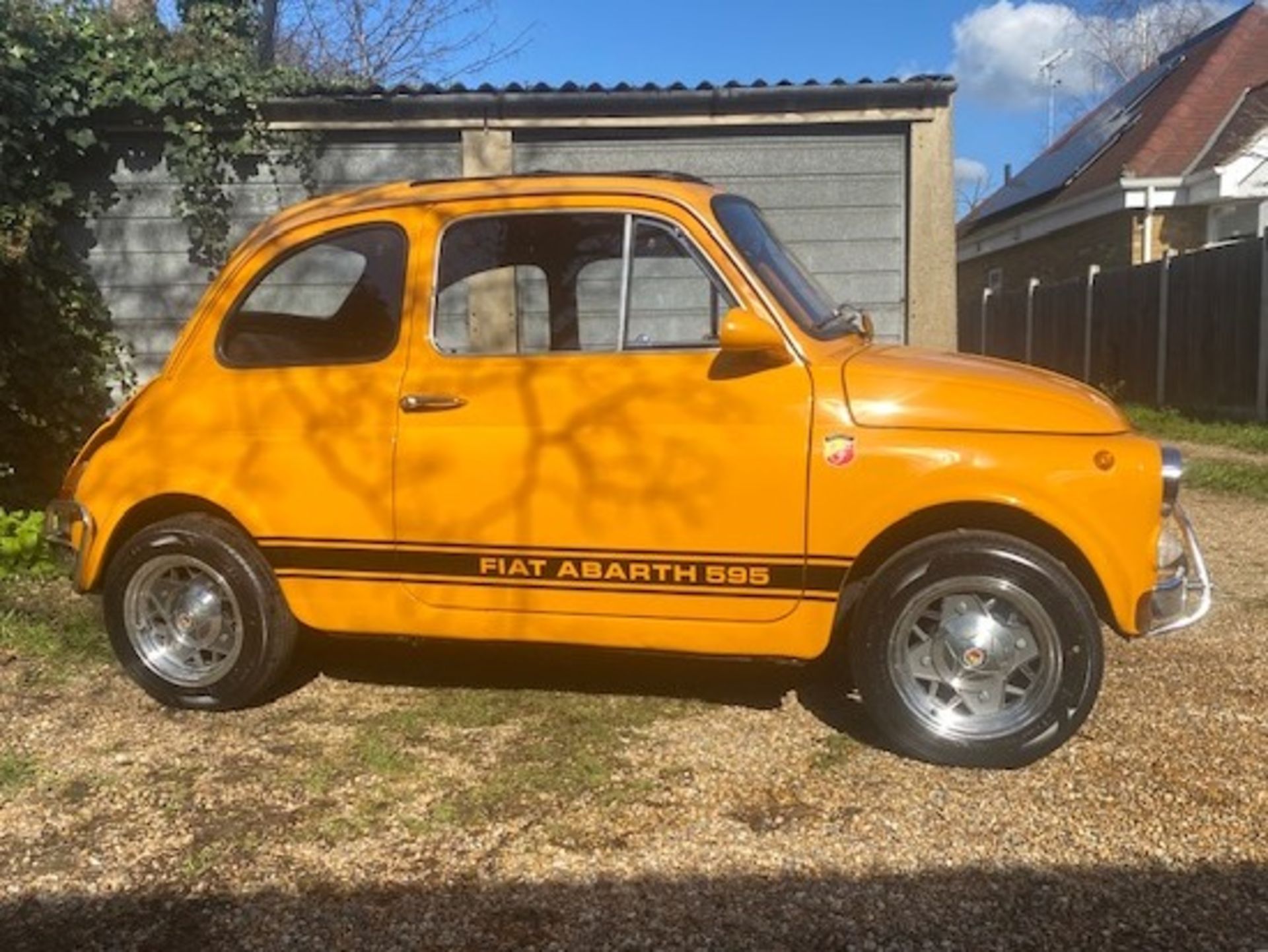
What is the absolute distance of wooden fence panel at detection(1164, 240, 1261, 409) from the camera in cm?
1343

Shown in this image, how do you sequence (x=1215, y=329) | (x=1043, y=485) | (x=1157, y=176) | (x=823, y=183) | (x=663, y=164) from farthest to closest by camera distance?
(x=1157, y=176), (x=1215, y=329), (x=663, y=164), (x=823, y=183), (x=1043, y=485)

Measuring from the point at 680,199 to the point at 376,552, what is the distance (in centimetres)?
166

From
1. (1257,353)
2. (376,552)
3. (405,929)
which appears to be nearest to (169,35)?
(376,552)

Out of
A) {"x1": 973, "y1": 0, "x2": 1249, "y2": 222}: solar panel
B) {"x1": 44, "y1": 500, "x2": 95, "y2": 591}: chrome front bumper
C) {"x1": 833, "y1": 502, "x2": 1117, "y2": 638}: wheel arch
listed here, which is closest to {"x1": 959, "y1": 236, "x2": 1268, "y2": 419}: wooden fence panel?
{"x1": 973, "y1": 0, "x2": 1249, "y2": 222}: solar panel

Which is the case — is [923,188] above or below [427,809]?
above

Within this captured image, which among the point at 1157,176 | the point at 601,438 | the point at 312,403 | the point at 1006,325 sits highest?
the point at 1157,176

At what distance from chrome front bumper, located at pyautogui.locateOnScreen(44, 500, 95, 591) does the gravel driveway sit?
0.57 meters

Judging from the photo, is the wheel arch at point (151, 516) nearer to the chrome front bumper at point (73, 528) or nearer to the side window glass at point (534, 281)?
the chrome front bumper at point (73, 528)

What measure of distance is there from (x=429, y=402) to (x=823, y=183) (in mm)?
5124

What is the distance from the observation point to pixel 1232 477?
10156 mm

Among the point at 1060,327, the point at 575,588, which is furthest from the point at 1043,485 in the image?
the point at 1060,327

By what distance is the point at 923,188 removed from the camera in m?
8.46

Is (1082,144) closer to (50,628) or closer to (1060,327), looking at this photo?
(1060,327)

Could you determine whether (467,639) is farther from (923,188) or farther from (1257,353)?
(1257,353)
